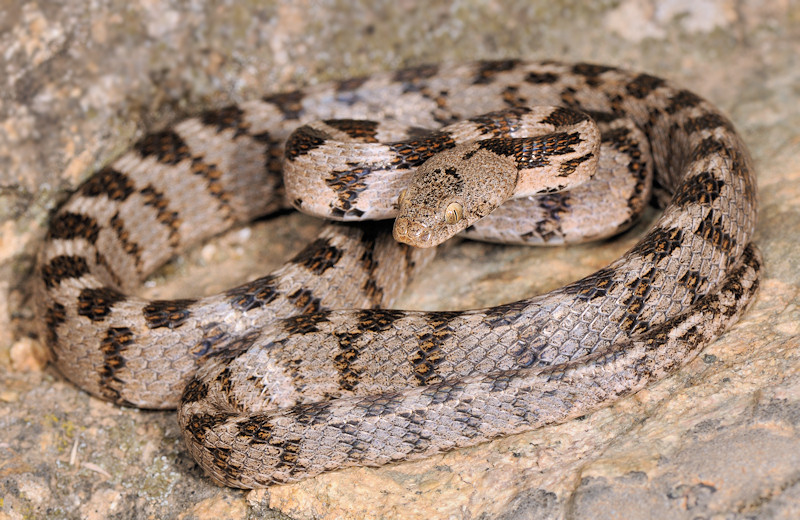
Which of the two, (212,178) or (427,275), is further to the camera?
(212,178)

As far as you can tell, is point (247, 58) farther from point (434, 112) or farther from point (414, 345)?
point (414, 345)

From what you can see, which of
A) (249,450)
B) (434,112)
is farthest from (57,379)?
(434,112)

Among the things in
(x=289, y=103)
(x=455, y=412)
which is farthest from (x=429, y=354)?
(x=289, y=103)

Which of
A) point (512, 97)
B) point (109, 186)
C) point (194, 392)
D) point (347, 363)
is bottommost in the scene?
point (194, 392)

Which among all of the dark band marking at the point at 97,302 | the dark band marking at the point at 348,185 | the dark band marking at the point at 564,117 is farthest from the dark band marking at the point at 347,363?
the dark band marking at the point at 564,117

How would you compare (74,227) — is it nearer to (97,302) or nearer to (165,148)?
(97,302)
